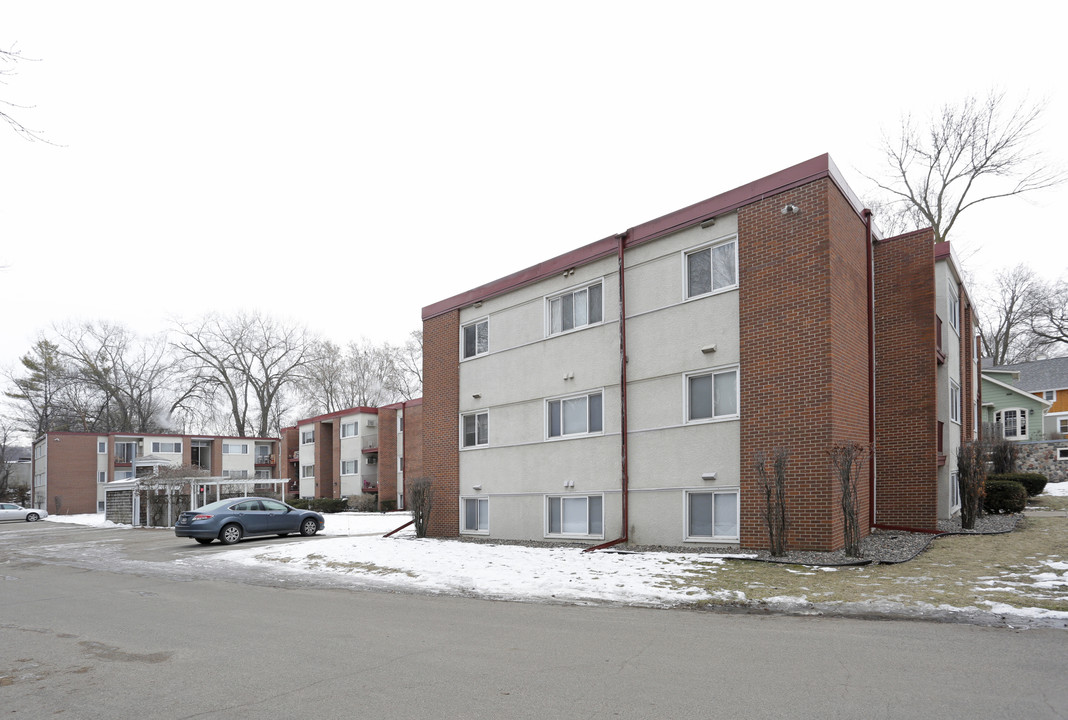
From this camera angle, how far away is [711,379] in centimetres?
1454

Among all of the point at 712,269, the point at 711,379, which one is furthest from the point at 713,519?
the point at 712,269

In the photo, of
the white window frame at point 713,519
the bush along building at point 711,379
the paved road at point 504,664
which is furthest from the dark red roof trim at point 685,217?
the paved road at point 504,664

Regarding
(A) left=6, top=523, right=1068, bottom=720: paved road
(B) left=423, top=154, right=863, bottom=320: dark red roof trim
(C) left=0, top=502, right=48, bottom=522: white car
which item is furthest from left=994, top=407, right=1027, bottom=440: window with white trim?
(C) left=0, top=502, right=48, bottom=522: white car

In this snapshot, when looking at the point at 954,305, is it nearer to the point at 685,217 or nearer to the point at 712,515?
the point at 685,217

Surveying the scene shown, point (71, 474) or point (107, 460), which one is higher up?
point (107, 460)

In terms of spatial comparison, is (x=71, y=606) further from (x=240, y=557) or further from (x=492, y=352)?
(x=492, y=352)

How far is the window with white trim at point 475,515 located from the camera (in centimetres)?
1948

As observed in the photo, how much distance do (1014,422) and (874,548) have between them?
1400 inches

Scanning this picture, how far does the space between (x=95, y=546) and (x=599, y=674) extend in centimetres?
2310

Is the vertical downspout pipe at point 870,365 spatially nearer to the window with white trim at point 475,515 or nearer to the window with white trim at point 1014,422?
the window with white trim at point 475,515

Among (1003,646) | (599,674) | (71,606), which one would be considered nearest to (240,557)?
(71,606)

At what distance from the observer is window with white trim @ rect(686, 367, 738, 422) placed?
46.3 ft

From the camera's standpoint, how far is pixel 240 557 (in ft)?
57.9

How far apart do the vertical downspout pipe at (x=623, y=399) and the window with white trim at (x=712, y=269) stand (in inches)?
64.1
